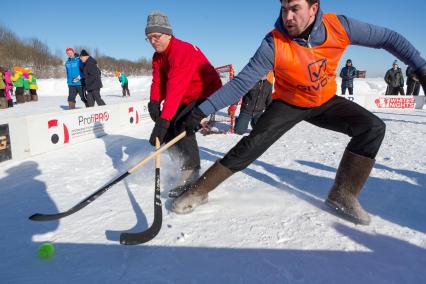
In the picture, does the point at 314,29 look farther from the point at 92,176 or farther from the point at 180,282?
the point at 92,176

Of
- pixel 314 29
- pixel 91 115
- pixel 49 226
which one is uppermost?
pixel 314 29

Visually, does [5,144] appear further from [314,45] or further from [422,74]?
[422,74]

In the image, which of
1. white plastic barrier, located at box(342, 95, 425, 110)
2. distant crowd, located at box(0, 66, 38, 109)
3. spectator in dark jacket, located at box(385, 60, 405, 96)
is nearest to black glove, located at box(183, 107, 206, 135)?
white plastic barrier, located at box(342, 95, 425, 110)

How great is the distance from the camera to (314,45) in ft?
7.18

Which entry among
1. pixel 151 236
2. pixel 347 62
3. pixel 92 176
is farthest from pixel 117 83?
pixel 151 236

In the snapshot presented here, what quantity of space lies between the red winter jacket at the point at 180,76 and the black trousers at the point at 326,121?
0.77 meters

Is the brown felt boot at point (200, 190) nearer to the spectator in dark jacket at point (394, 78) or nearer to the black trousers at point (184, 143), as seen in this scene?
the black trousers at point (184, 143)

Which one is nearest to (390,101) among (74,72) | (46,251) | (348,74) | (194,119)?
(348,74)

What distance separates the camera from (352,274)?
183 cm

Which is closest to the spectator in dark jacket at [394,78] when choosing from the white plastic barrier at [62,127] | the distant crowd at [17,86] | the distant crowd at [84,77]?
the white plastic barrier at [62,127]

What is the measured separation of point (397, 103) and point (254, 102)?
388 inches

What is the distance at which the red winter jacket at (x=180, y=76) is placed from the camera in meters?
2.82

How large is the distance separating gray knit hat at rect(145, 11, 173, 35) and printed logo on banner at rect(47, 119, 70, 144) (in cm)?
328

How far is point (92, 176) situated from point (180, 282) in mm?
2478
